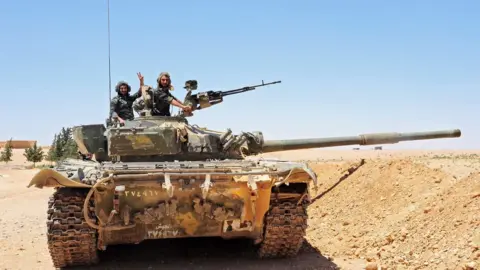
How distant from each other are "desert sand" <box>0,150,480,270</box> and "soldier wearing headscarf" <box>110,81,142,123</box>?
243 cm

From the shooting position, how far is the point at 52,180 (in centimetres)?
633

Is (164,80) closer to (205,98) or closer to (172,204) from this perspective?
(205,98)

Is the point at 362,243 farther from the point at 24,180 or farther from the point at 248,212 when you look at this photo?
the point at 24,180

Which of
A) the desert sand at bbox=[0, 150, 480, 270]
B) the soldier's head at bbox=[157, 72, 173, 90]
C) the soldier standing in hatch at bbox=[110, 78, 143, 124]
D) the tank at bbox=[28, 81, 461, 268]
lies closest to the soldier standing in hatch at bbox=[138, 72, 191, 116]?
the soldier's head at bbox=[157, 72, 173, 90]

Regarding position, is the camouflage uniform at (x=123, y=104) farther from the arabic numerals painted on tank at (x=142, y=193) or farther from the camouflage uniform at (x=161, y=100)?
the arabic numerals painted on tank at (x=142, y=193)

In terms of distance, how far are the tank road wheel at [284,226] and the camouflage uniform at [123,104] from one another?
3954 millimetres

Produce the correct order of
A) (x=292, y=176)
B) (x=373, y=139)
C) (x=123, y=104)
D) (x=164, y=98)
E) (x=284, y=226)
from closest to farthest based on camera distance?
(x=292, y=176)
(x=284, y=226)
(x=164, y=98)
(x=123, y=104)
(x=373, y=139)

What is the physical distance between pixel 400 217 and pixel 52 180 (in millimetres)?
5289

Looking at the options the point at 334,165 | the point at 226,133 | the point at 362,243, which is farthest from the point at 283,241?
the point at 334,165

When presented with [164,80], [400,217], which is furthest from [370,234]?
[164,80]

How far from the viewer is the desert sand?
6867 mm

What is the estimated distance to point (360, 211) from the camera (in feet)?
33.5

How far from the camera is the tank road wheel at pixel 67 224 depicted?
21.8 ft

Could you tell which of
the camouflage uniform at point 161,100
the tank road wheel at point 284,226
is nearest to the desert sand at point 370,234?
the tank road wheel at point 284,226
